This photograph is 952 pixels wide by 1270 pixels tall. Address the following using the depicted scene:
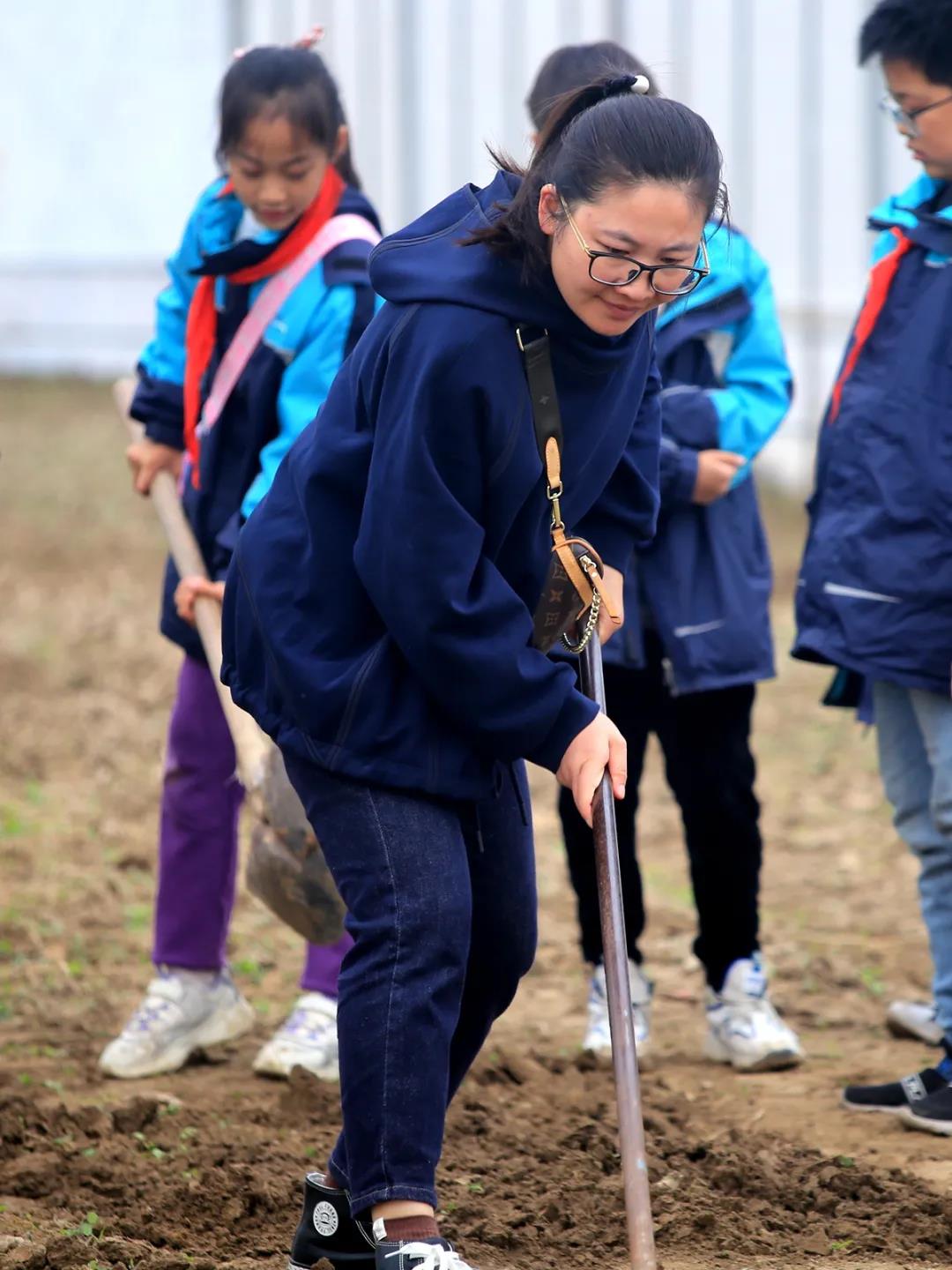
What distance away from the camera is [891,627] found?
3.20m

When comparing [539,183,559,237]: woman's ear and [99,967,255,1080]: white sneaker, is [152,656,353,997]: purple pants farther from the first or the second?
[539,183,559,237]: woman's ear

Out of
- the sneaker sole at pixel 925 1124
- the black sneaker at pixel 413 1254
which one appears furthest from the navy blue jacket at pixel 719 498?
the black sneaker at pixel 413 1254

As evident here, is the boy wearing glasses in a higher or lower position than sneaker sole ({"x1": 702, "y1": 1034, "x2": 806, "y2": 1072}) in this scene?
higher

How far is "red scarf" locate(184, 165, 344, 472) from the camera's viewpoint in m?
3.46

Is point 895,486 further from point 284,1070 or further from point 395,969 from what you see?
point 284,1070

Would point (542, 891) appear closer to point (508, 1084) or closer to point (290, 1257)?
point (508, 1084)

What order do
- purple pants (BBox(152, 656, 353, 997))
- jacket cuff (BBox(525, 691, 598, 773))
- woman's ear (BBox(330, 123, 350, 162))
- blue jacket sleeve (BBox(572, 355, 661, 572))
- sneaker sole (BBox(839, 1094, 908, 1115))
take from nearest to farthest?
jacket cuff (BBox(525, 691, 598, 773))
blue jacket sleeve (BBox(572, 355, 661, 572))
sneaker sole (BBox(839, 1094, 908, 1115))
woman's ear (BBox(330, 123, 350, 162))
purple pants (BBox(152, 656, 353, 997))

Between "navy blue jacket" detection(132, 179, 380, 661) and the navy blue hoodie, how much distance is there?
87cm

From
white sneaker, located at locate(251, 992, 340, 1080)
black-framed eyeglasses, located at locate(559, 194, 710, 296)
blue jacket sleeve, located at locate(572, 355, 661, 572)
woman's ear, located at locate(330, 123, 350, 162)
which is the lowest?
white sneaker, located at locate(251, 992, 340, 1080)

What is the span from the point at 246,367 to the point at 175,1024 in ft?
4.44

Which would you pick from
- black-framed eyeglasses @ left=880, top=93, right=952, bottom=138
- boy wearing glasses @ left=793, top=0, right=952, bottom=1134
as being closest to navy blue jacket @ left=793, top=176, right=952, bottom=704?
boy wearing glasses @ left=793, top=0, right=952, bottom=1134

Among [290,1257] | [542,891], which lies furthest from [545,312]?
[542,891]

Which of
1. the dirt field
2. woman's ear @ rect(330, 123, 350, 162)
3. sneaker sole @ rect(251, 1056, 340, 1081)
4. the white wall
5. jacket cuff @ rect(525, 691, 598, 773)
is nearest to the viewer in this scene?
jacket cuff @ rect(525, 691, 598, 773)

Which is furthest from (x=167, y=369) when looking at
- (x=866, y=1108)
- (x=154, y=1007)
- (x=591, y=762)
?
(x=866, y=1108)
